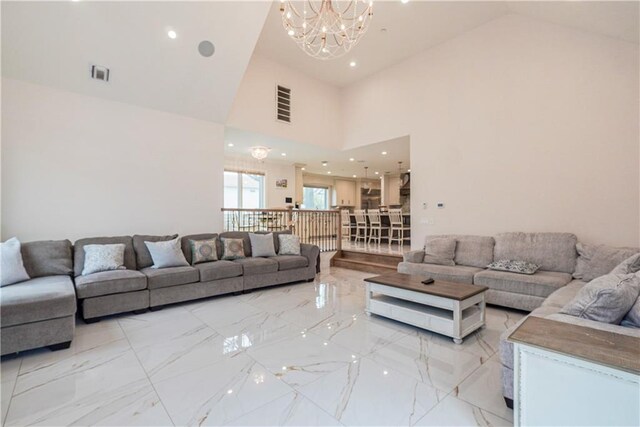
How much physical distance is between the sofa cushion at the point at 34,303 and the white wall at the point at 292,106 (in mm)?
4047

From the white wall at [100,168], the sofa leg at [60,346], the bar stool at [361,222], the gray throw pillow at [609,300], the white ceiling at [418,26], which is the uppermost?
the white ceiling at [418,26]

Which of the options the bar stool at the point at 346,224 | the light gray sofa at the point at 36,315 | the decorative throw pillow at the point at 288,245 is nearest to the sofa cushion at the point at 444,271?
the decorative throw pillow at the point at 288,245

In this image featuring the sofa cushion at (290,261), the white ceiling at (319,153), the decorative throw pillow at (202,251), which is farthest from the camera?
the white ceiling at (319,153)

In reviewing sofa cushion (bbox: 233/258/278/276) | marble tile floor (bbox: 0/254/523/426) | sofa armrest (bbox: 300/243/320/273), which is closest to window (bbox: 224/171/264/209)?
sofa armrest (bbox: 300/243/320/273)

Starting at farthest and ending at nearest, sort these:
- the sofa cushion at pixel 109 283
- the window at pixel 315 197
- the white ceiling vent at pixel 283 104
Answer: the window at pixel 315 197 → the white ceiling vent at pixel 283 104 → the sofa cushion at pixel 109 283

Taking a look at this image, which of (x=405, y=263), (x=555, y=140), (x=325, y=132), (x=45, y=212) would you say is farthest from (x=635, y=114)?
(x=45, y=212)

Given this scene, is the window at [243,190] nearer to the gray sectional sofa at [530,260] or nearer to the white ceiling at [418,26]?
the white ceiling at [418,26]

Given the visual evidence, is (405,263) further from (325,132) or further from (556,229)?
(325,132)

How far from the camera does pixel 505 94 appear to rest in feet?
16.2

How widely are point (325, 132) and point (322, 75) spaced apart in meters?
1.35

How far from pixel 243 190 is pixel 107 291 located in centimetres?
582

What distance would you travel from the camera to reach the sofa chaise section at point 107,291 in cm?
337

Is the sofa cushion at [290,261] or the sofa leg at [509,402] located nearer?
the sofa leg at [509,402]

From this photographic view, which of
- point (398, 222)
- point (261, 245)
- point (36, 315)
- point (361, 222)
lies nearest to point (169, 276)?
point (36, 315)
